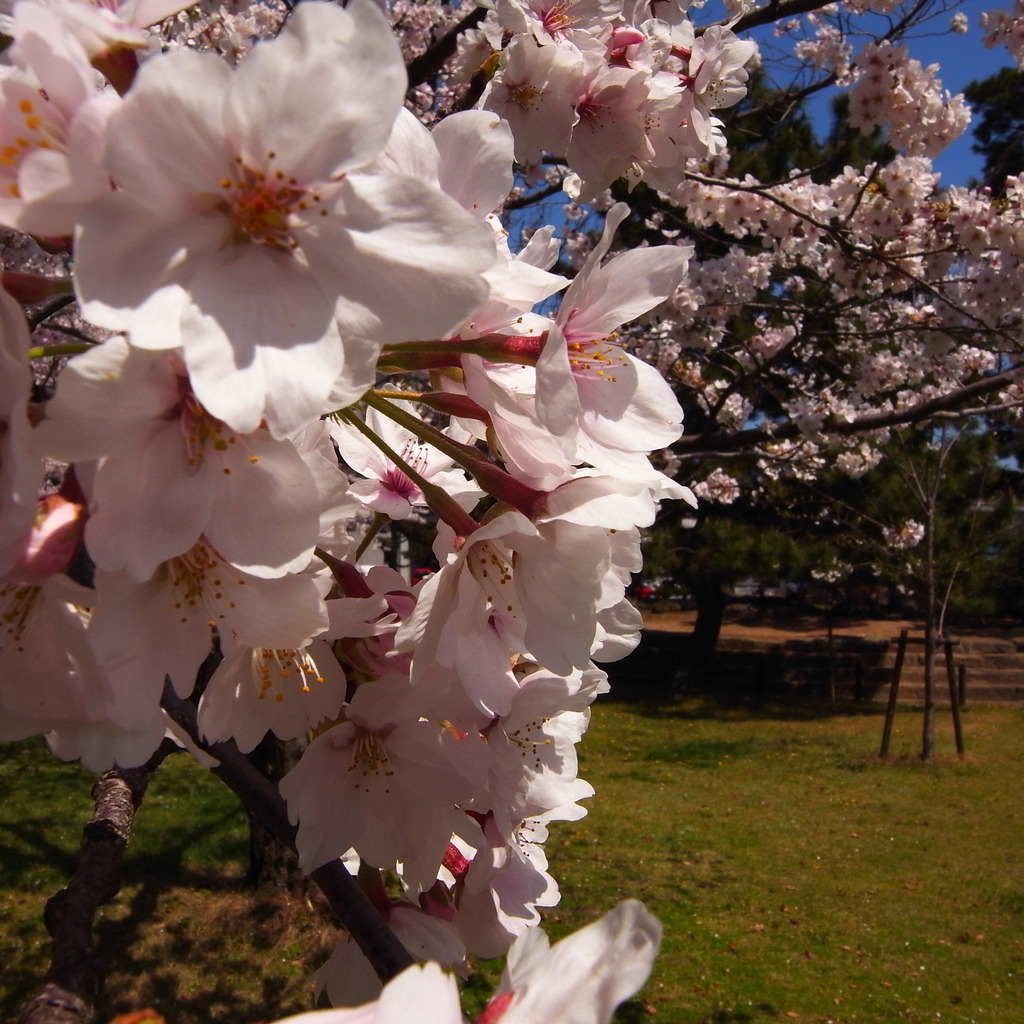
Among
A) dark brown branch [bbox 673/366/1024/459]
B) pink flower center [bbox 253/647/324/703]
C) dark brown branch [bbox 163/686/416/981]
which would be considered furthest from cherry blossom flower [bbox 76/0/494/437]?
dark brown branch [bbox 673/366/1024/459]

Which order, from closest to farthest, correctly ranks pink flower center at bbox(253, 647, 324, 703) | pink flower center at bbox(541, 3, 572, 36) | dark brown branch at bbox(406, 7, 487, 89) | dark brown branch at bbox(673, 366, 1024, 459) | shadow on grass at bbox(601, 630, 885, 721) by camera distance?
1. pink flower center at bbox(253, 647, 324, 703)
2. pink flower center at bbox(541, 3, 572, 36)
3. dark brown branch at bbox(406, 7, 487, 89)
4. dark brown branch at bbox(673, 366, 1024, 459)
5. shadow on grass at bbox(601, 630, 885, 721)

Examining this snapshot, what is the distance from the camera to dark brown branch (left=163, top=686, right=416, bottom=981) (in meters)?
0.94

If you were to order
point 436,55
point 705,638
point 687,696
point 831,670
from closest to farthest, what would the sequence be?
point 436,55
point 831,670
point 687,696
point 705,638

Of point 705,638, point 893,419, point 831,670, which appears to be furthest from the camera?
point 705,638

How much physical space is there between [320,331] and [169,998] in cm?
487

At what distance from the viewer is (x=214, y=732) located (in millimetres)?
1039

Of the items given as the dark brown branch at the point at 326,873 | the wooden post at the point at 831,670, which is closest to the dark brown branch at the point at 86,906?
the dark brown branch at the point at 326,873

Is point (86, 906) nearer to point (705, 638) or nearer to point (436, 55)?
point (436, 55)

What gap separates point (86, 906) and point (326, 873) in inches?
9.9

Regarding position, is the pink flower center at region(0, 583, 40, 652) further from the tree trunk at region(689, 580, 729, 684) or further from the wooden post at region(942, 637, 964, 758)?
the tree trunk at region(689, 580, 729, 684)

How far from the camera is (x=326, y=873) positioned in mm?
1062

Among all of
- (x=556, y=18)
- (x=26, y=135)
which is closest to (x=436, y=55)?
(x=556, y=18)

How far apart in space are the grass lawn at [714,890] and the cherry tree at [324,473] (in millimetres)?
3839

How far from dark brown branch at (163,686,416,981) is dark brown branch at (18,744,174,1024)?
148 mm
